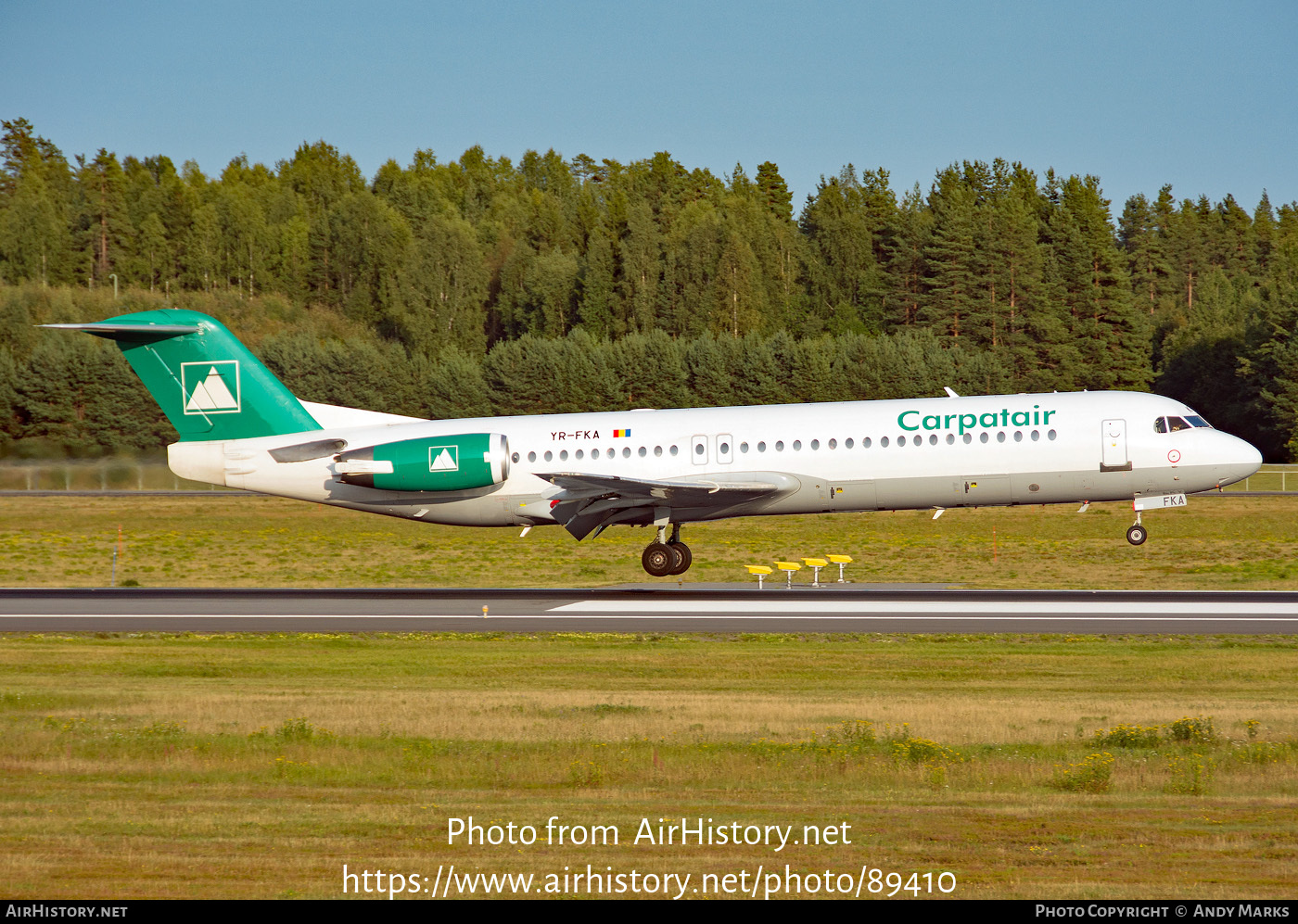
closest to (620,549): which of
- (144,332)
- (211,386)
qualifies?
(211,386)

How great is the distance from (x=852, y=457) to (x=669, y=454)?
3.94 meters

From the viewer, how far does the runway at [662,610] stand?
76.4ft

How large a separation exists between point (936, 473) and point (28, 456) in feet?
106

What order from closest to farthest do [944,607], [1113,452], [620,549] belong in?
[944,607], [1113,452], [620,549]

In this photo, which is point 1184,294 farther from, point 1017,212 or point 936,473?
point 936,473

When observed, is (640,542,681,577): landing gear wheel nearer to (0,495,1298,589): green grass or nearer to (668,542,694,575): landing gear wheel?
(668,542,694,575): landing gear wheel

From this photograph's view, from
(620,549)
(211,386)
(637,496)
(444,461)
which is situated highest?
(211,386)

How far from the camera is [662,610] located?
84.0ft

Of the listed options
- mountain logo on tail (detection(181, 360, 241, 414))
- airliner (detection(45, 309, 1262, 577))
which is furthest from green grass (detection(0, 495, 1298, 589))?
mountain logo on tail (detection(181, 360, 241, 414))

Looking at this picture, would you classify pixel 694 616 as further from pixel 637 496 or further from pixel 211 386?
pixel 211 386

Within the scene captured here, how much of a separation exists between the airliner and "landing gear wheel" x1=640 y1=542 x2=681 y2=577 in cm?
4

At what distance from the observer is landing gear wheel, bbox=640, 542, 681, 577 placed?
1156 inches

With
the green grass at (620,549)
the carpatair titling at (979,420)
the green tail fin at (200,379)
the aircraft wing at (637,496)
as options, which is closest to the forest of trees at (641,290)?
the green grass at (620,549)
